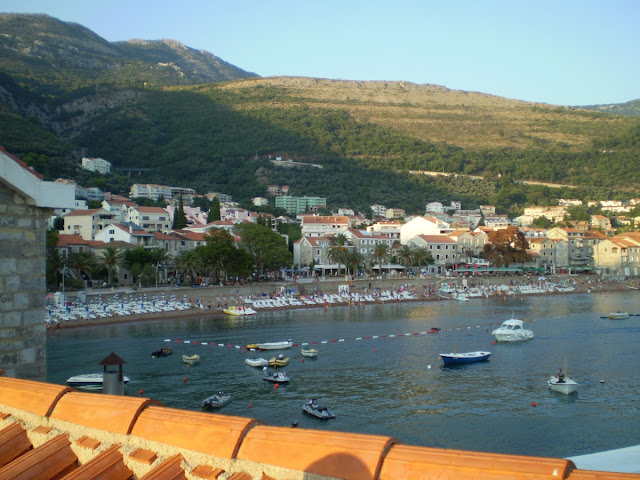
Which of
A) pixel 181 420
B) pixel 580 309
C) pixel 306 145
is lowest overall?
pixel 580 309

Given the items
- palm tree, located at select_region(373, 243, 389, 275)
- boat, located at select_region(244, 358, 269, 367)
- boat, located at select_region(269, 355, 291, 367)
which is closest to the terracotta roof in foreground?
boat, located at select_region(244, 358, 269, 367)

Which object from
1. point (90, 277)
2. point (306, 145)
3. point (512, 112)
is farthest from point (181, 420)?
point (512, 112)

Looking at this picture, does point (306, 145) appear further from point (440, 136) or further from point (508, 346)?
point (508, 346)

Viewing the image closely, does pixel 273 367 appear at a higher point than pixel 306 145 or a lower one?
lower

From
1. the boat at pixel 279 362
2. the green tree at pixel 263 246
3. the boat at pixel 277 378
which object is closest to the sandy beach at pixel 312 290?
the green tree at pixel 263 246

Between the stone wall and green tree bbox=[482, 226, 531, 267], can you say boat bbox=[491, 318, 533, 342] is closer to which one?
the stone wall

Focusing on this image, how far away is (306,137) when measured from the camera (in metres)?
156

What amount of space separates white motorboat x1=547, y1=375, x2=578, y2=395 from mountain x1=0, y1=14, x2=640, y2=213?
276 feet

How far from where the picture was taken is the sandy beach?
140 ft

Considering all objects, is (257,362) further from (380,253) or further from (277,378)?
(380,253)

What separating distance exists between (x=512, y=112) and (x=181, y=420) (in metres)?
193

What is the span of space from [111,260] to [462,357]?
30.7m

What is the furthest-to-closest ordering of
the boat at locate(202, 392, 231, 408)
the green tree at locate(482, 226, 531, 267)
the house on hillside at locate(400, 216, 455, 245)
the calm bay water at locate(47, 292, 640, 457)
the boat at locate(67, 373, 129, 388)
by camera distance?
1. the house on hillside at locate(400, 216, 455, 245)
2. the green tree at locate(482, 226, 531, 267)
3. the boat at locate(67, 373, 129, 388)
4. the boat at locate(202, 392, 231, 408)
5. the calm bay water at locate(47, 292, 640, 457)

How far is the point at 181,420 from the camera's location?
2781mm
